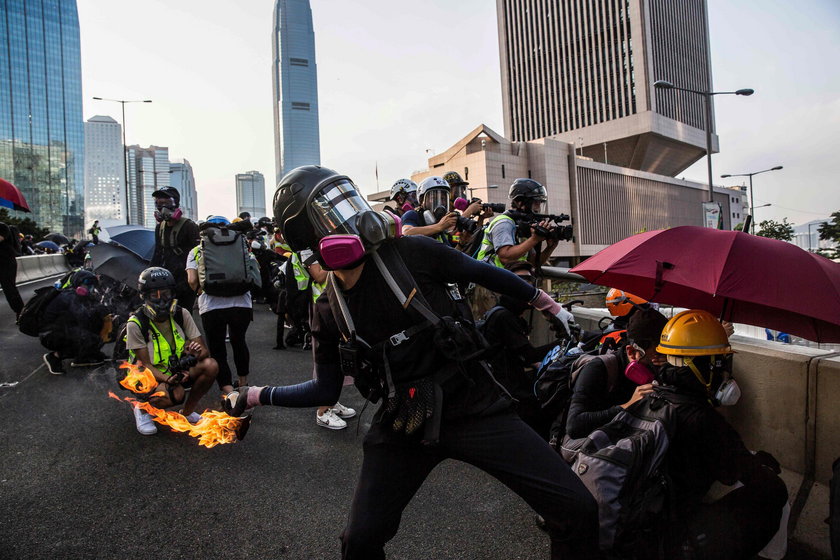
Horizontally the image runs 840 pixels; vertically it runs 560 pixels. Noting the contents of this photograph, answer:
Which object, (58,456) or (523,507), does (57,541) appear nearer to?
(58,456)

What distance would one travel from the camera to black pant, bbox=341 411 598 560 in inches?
79.1

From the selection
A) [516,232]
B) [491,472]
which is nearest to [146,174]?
[516,232]

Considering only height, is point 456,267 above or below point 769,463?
above

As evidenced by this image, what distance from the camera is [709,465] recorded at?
260 centimetres

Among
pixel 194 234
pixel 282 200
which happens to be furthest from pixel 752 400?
pixel 194 234

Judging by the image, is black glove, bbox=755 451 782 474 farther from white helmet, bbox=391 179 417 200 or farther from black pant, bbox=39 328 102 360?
black pant, bbox=39 328 102 360

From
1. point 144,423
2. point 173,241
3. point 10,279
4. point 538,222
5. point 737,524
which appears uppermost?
point 173,241

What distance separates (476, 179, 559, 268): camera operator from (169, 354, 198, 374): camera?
2.78 metres

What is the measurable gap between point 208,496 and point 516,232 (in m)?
A: 3.23

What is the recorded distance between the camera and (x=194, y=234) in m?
6.07

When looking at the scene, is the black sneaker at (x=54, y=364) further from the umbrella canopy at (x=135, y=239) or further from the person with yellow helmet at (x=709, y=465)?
the person with yellow helmet at (x=709, y=465)

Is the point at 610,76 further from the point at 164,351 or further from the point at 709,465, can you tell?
the point at 709,465

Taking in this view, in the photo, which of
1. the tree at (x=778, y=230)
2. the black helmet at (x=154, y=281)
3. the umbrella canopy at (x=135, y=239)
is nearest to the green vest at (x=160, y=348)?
the black helmet at (x=154, y=281)

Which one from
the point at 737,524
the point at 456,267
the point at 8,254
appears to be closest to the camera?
the point at 456,267
